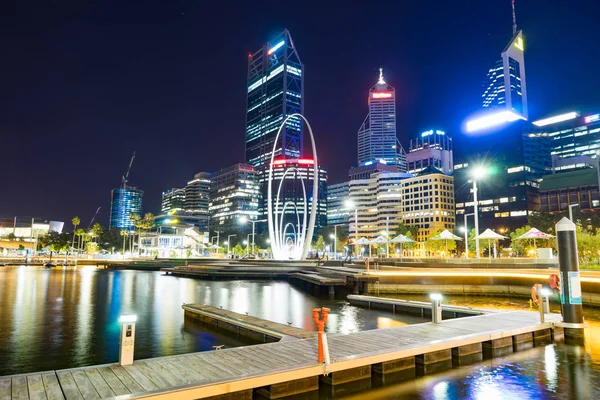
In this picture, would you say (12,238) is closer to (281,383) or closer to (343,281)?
(343,281)

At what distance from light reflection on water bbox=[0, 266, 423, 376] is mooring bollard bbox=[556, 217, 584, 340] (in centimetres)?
742

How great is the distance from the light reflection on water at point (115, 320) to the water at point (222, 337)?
0.04 m

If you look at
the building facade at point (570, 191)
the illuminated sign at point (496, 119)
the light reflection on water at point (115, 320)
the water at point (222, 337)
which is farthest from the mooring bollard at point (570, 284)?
the illuminated sign at point (496, 119)

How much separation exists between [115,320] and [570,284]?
23210mm

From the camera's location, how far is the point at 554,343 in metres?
16.5

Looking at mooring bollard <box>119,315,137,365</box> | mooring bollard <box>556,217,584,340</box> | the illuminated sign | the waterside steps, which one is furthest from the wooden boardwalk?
the illuminated sign

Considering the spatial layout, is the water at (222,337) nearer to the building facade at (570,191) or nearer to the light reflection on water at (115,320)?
the light reflection on water at (115,320)

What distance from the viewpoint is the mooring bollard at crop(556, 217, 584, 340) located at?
17000 mm

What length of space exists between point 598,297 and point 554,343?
1336cm

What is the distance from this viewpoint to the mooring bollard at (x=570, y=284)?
17000mm

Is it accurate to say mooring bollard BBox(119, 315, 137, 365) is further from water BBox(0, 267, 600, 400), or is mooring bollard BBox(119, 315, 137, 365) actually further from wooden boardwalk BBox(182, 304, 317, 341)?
wooden boardwalk BBox(182, 304, 317, 341)

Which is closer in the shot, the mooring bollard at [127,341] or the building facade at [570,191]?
the mooring bollard at [127,341]

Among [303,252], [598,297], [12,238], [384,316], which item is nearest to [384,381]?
[384,316]

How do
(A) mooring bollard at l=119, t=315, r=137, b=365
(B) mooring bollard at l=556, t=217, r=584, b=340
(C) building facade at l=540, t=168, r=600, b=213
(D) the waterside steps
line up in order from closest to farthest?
(D) the waterside steps → (A) mooring bollard at l=119, t=315, r=137, b=365 → (B) mooring bollard at l=556, t=217, r=584, b=340 → (C) building facade at l=540, t=168, r=600, b=213
